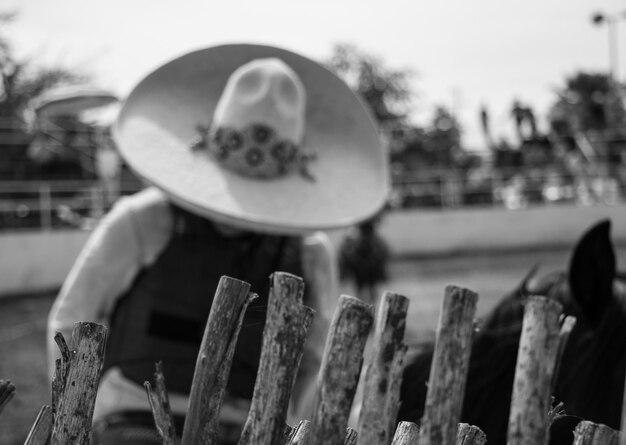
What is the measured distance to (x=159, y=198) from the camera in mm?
1723

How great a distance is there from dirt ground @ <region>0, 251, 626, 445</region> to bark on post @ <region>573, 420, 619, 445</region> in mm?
740

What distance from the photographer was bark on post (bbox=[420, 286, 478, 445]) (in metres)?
0.62

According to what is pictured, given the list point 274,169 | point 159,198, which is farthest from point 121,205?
point 274,169

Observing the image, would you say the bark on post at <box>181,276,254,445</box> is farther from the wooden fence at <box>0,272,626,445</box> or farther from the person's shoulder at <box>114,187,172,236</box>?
the person's shoulder at <box>114,187,172,236</box>

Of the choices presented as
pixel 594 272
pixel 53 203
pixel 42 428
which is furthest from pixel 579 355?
pixel 53 203

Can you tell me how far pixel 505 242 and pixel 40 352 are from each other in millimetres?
8324

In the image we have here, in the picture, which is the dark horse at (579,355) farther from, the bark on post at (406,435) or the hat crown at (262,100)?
the hat crown at (262,100)

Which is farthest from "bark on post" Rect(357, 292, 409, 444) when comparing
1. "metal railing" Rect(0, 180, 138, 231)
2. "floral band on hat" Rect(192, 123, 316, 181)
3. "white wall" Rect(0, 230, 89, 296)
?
"metal railing" Rect(0, 180, 138, 231)

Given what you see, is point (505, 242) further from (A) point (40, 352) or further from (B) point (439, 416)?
(B) point (439, 416)

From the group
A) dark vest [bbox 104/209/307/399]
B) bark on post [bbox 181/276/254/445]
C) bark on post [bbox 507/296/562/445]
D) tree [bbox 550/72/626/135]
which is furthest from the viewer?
tree [bbox 550/72/626/135]

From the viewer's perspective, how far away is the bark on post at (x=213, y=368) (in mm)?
748

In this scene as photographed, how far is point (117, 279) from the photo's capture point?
5.38ft

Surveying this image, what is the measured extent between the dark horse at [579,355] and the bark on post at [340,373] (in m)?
0.63

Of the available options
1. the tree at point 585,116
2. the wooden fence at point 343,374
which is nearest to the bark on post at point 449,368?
the wooden fence at point 343,374
